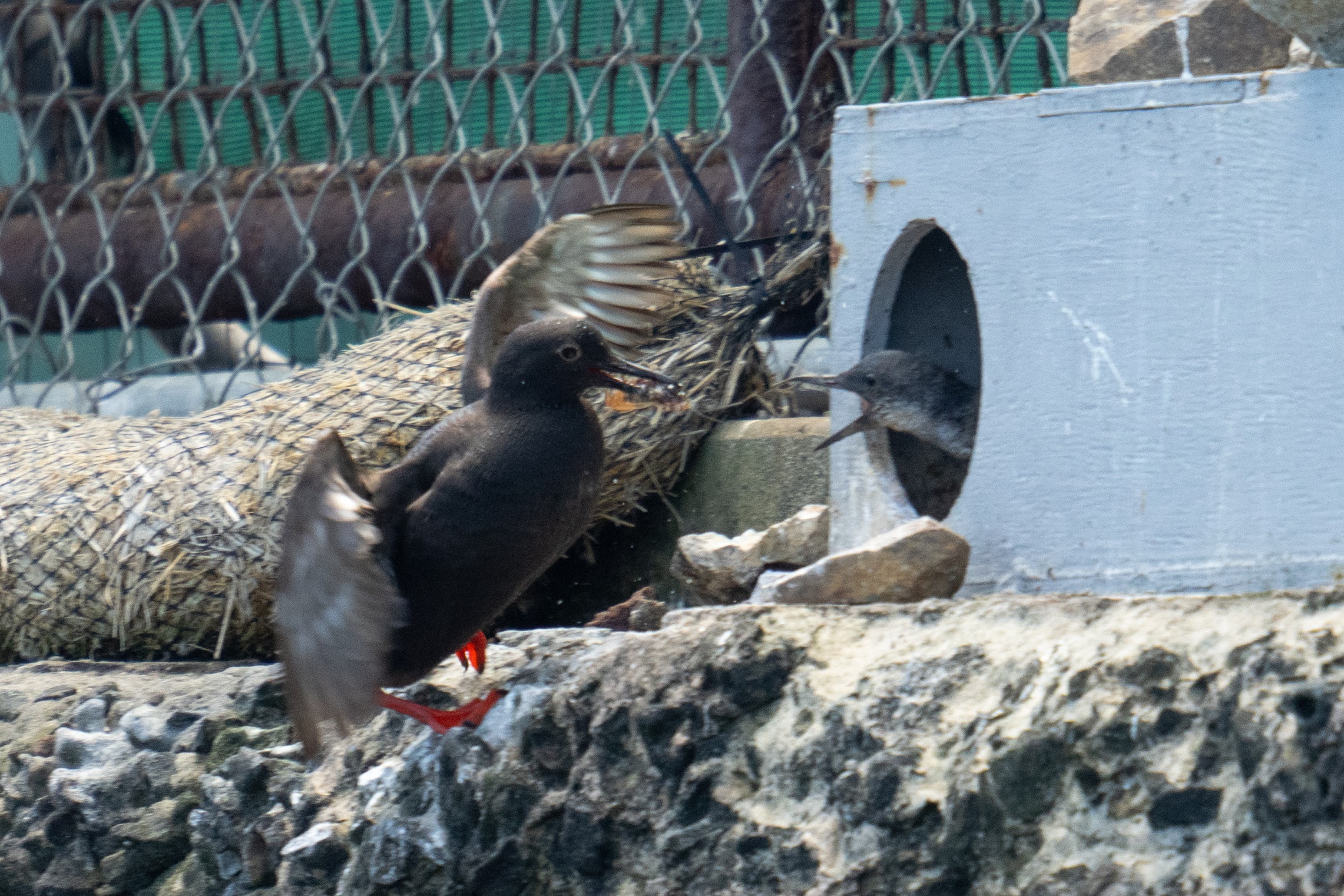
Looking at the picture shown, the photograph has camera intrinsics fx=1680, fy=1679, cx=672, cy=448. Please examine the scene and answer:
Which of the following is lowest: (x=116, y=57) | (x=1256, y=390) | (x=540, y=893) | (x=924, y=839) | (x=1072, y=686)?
(x=540, y=893)

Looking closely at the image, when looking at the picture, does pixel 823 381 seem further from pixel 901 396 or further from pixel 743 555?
pixel 743 555

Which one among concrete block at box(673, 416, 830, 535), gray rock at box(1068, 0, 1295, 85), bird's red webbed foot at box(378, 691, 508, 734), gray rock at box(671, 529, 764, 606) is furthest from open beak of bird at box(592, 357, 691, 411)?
gray rock at box(1068, 0, 1295, 85)

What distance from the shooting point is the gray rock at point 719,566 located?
10.1ft

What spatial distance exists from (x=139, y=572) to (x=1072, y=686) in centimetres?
230

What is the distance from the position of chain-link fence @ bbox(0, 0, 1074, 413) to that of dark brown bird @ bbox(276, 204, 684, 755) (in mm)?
1390

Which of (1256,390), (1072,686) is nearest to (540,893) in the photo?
(1072,686)

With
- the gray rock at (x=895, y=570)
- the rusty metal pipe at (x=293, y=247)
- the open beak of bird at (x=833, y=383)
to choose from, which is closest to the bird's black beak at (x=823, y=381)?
the open beak of bird at (x=833, y=383)

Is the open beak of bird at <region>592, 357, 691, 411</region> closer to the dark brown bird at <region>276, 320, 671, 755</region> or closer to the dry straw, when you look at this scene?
the dark brown bird at <region>276, 320, 671, 755</region>

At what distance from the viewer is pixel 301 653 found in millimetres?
2500

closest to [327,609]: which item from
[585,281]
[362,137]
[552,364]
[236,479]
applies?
[552,364]

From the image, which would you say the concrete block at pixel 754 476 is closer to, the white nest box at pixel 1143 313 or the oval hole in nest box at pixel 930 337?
the oval hole in nest box at pixel 930 337

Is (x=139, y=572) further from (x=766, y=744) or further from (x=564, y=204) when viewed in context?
(x=766, y=744)

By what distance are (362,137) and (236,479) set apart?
4.98ft

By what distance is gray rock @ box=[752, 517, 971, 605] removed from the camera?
2559 millimetres
